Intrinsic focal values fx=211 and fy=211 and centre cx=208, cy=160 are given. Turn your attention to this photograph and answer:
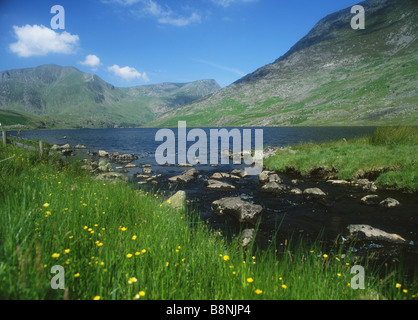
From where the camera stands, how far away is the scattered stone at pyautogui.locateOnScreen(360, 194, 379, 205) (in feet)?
39.3

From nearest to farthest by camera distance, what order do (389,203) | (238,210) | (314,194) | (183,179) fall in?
1. (238,210)
2. (389,203)
3. (314,194)
4. (183,179)

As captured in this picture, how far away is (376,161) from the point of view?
1590cm

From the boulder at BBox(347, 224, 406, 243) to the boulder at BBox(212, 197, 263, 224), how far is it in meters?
4.09

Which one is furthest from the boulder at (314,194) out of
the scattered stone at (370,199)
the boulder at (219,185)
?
the boulder at (219,185)

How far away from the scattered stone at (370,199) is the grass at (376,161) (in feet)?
7.38

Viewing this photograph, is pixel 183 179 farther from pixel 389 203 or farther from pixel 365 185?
pixel 389 203

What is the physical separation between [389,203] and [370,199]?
37.6 inches

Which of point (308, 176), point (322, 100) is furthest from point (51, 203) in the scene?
point (322, 100)

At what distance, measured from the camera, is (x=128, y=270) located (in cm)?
321

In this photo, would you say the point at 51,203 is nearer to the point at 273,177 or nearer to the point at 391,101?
the point at 273,177

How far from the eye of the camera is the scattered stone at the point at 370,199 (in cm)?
1198

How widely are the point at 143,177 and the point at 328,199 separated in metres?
15.8

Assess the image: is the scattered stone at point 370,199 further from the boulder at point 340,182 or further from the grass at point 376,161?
the boulder at point 340,182

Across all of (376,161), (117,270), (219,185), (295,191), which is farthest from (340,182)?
(117,270)
